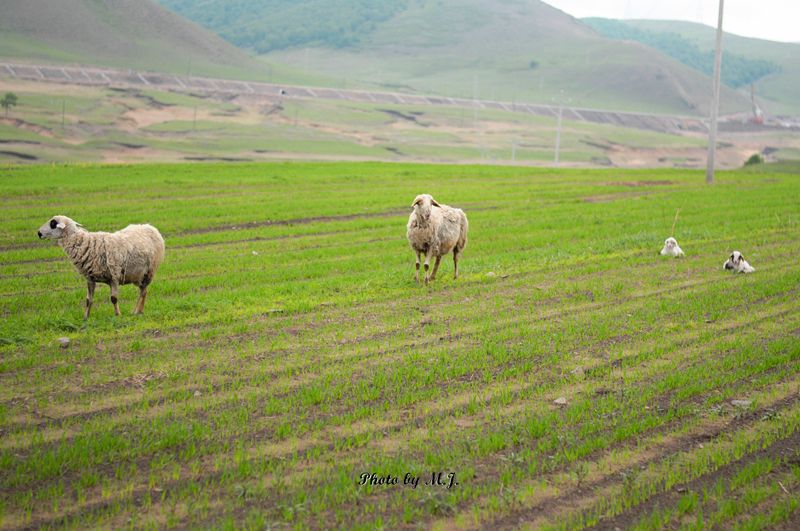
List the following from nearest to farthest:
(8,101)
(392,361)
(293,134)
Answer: (392,361) < (8,101) < (293,134)

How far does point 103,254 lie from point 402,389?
21.8ft

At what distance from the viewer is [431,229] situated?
18.2m

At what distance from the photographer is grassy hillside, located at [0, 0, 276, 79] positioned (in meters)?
126

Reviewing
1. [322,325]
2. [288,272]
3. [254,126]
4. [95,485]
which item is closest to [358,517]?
[95,485]

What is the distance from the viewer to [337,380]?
11344 mm

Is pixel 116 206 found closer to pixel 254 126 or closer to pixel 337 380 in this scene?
pixel 337 380

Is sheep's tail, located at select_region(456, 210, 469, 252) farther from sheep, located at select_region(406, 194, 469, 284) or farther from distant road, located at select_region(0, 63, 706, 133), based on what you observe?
distant road, located at select_region(0, 63, 706, 133)

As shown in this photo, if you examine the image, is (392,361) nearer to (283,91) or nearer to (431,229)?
(431,229)

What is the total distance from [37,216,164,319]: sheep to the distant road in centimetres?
9069

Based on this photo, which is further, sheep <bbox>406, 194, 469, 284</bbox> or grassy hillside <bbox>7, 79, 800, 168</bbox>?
grassy hillside <bbox>7, 79, 800, 168</bbox>

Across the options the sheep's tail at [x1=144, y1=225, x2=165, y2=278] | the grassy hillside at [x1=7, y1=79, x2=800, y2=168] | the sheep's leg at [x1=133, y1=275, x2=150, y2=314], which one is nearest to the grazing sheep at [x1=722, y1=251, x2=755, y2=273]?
the sheep's tail at [x1=144, y1=225, x2=165, y2=278]

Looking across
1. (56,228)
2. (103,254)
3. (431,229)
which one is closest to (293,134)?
(431,229)

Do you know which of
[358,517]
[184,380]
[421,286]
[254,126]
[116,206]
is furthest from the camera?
[254,126]

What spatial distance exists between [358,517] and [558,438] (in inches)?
112
